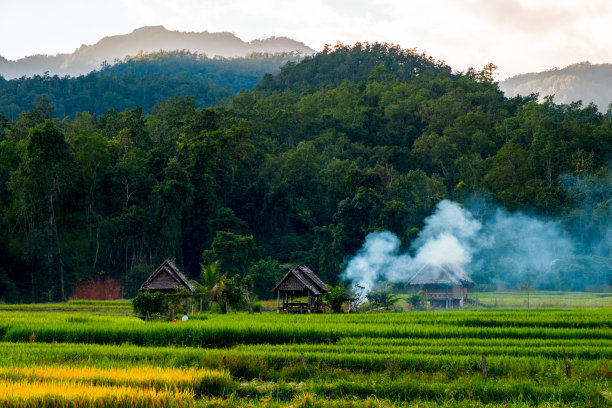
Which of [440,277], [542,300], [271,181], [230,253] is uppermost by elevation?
[271,181]

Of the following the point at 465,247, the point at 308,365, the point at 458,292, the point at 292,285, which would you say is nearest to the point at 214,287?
the point at 292,285

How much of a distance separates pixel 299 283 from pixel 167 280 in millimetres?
6645

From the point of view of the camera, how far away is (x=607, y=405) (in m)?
12.7

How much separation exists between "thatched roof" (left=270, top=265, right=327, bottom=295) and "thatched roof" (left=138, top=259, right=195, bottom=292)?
14.7ft

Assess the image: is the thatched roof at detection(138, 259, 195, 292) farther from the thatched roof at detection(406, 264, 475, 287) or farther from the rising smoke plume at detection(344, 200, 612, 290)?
the thatched roof at detection(406, 264, 475, 287)

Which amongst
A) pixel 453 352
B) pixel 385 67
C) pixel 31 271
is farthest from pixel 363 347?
pixel 385 67

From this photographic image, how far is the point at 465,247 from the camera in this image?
54250 mm

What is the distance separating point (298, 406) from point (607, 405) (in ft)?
17.5

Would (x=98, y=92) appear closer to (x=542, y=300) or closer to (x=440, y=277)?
(x=440, y=277)

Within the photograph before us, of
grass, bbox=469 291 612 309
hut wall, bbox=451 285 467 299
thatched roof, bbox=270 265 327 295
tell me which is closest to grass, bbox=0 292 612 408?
thatched roof, bbox=270 265 327 295

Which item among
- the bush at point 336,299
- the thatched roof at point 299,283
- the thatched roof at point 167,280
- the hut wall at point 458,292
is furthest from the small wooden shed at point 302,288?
the hut wall at point 458,292

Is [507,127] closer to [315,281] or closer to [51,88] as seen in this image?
[315,281]

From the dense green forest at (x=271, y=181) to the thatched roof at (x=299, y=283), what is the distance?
435 cm

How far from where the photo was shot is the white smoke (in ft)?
171
